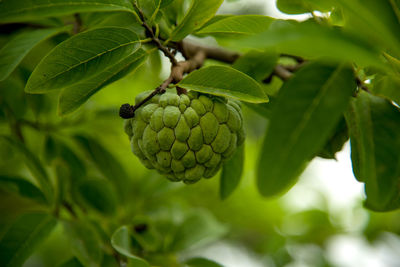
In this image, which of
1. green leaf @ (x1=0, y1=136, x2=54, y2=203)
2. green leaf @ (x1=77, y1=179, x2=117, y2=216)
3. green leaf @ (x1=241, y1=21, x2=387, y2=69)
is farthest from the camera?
green leaf @ (x1=77, y1=179, x2=117, y2=216)

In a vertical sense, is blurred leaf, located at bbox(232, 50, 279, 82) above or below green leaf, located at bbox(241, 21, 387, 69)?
below

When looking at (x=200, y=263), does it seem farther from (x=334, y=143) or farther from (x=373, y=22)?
(x=373, y=22)

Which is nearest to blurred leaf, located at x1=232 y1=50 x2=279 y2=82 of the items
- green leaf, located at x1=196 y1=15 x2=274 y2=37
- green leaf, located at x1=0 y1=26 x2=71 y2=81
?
green leaf, located at x1=196 y1=15 x2=274 y2=37

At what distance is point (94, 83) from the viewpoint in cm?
126

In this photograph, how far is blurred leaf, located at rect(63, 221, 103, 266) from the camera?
143cm

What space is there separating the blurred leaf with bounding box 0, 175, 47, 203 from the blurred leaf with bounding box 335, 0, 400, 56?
4.93ft

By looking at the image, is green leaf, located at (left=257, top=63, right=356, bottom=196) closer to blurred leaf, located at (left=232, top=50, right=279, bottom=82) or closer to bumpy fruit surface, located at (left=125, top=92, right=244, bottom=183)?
bumpy fruit surface, located at (left=125, top=92, right=244, bottom=183)

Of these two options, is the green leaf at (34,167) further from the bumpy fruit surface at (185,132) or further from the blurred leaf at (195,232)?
the blurred leaf at (195,232)

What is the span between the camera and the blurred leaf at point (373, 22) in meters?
0.79

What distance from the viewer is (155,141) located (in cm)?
126

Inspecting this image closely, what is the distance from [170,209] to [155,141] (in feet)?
3.34

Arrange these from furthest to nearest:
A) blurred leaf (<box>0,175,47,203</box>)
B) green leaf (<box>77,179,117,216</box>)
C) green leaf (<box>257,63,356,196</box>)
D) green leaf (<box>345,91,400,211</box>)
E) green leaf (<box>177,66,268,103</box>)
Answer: green leaf (<box>77,179,117,216</box>)
blurred leaf (<box>0,175,47,203</box>)
green leaf (<box>177,66,268,103</box>)
green leaf (<box>345,91,400,211</box>)
green leaf (<box>257,63,356,196</box>)

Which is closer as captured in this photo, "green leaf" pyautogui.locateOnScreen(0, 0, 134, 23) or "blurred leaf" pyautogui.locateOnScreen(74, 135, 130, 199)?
"green leaf" pyautogui.locateOnScreen(0, 0, 134, 23)

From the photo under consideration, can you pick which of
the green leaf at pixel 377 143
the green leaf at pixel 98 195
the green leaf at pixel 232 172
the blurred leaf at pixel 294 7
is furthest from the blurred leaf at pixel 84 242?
the blurred leaf at pixel 294 7
